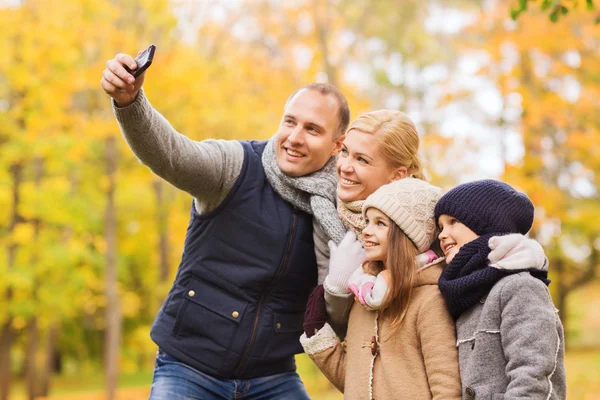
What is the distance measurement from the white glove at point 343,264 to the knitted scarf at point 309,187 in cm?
21

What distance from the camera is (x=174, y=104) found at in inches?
520

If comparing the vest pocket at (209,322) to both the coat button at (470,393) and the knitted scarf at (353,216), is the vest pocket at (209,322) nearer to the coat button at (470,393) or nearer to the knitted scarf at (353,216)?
the knitted scarf at (353,216)

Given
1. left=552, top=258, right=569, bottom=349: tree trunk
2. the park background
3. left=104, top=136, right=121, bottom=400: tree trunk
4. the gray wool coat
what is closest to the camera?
the gray wool coat

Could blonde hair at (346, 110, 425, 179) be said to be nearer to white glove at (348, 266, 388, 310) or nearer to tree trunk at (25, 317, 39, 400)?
white glove at (348, 266, 388, 310)

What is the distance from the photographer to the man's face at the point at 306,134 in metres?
3.37

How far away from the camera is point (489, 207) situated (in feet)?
8.67

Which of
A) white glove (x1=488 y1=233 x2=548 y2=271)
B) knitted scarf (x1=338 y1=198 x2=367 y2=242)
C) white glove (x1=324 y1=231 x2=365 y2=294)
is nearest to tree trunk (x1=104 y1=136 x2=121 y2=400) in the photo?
knitted scarf (x1=338 y1=198 x2=367 y2=242)

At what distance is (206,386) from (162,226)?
613 inches

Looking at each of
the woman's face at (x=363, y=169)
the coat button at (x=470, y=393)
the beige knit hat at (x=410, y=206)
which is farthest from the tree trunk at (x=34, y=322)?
the coat button at (x=470, y=393)

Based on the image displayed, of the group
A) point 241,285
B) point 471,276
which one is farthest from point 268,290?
point 471,276

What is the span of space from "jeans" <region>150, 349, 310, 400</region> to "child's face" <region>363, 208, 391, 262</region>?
101cm

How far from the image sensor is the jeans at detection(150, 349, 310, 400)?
321cm

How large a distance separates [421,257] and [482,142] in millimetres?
12693

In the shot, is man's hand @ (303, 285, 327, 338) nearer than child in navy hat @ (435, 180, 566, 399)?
No
